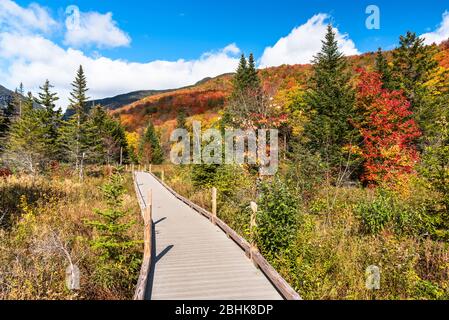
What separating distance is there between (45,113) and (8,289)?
35977 millimetres

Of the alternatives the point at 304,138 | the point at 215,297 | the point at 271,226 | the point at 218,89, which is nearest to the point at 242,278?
the point at 215,297

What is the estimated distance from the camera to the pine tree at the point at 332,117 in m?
20.5

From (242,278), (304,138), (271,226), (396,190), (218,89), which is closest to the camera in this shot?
(242,278)

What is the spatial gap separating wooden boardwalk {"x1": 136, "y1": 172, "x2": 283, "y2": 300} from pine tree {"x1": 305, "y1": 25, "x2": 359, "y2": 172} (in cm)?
1285

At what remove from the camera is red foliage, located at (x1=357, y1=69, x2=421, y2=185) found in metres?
16.5

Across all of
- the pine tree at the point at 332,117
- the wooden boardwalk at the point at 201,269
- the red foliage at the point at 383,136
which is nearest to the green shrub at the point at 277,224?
the wooden boardwalk at the point at 201,269

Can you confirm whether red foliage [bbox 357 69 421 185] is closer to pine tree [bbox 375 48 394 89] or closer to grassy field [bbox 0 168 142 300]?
pine tree [bbox 375 48 394 89]

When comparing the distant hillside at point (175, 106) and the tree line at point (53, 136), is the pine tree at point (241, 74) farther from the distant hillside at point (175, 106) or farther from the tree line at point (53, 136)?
the distant hillside at point (175, 106)

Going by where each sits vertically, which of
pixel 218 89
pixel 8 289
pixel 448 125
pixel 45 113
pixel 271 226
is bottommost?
pixel 8 289

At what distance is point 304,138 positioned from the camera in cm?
2284

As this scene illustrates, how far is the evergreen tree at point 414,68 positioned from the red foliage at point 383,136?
326 inches

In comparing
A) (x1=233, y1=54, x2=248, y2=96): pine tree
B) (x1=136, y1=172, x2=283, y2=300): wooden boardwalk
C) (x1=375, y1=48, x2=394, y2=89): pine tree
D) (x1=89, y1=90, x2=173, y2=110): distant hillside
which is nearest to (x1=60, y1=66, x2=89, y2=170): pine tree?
(x1=233, y1=54, x2=248, y2=96): pine tree

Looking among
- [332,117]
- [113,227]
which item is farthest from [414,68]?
[113,227]
